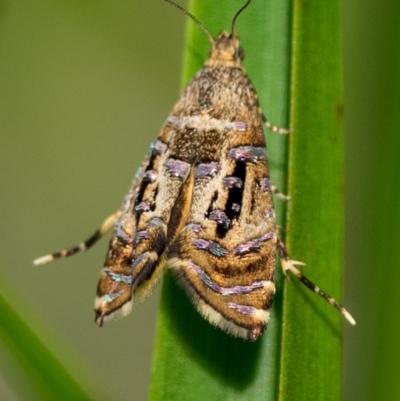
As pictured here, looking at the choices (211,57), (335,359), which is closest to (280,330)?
(335,359)

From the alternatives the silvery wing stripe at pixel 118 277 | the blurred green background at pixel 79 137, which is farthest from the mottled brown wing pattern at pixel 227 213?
the blurred green background at pixel 79 137

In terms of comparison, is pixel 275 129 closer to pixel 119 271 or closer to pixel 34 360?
pixel 119 271

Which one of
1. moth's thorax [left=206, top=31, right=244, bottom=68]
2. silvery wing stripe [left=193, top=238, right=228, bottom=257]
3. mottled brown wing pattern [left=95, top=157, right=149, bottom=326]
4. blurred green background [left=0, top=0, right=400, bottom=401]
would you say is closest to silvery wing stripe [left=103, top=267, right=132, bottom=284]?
mottled brown wing pattern [left=95, top=157, right=149, bottom=326]

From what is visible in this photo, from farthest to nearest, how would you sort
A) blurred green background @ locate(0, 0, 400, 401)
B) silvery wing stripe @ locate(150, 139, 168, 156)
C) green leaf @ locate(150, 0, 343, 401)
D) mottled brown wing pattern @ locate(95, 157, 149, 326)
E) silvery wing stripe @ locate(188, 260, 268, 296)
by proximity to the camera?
blurred green background @ locate(0, 0, 400, 401)
silvery wing stripe @ locate(150, 139, 168, 156)
mottled brown wing pattern @ locate(95, 157, 149, 326)
silvery wing stripe @ locate(188, 260, 268, 296)
green leaf @ locate(150, 0, 343, 401)

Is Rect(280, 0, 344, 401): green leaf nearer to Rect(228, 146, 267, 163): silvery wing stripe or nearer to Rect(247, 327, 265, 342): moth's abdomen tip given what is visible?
Rect(247, 327, 265, 342): moth's abdomen tip

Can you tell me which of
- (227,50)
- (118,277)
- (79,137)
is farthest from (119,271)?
(79,137)

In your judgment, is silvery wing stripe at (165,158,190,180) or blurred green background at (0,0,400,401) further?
blurred green background at (0,0,400,401)

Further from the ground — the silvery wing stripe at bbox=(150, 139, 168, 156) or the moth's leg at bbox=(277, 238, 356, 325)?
the silvery wing stripe at bbox=(150, 139, 168, 156)
